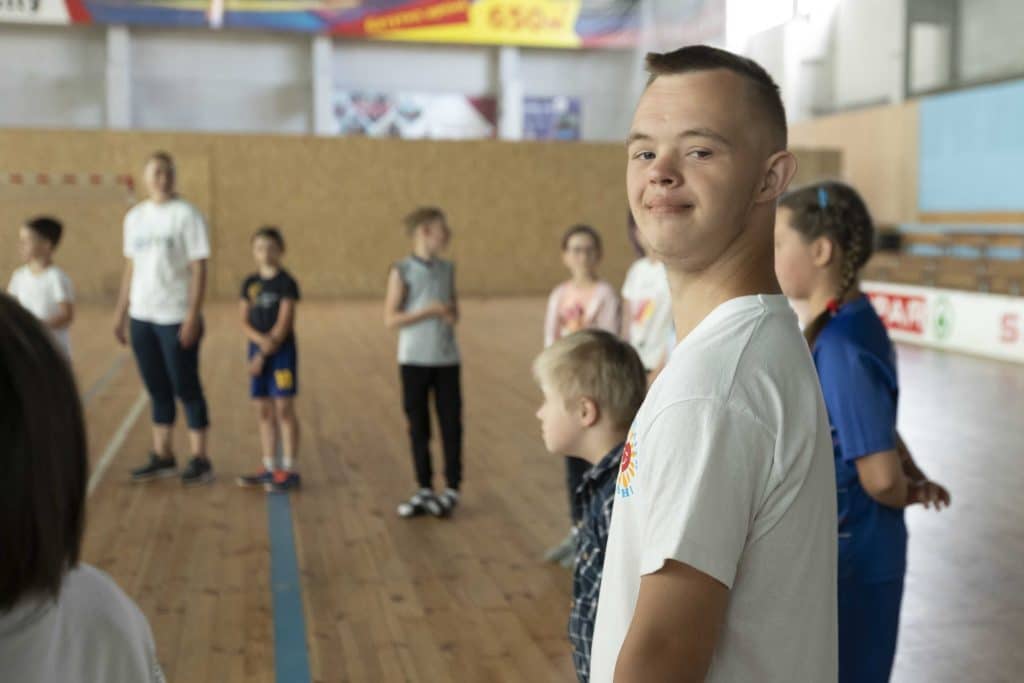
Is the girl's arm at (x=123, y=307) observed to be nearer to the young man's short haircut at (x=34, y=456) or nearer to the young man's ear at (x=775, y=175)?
the young man's short haircut at (x=34, y=456)

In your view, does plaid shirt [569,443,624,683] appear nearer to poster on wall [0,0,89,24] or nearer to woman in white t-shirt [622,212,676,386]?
woman in white t-shirt [622,212,676,386]

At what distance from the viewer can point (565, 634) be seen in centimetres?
336

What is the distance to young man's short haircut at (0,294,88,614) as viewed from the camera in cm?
85

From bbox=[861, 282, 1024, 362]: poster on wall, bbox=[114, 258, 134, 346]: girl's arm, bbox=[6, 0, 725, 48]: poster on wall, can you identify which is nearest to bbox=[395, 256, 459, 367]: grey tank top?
bbox=[114, 258, 134, 346]: girl's arm

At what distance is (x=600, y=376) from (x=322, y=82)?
18.0 meters

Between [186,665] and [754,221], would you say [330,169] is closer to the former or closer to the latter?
[186,665]

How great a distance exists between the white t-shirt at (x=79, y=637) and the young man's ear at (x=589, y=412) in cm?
112

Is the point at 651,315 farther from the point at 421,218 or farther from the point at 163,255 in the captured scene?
the point at 163,255

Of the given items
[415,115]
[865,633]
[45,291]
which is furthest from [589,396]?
[415,115]

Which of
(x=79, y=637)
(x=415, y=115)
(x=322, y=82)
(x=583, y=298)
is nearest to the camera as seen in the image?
(x=79, y=637)

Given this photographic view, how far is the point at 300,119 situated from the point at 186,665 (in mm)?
17265

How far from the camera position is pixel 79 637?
37.9 inches

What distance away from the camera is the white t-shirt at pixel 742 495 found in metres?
0.93

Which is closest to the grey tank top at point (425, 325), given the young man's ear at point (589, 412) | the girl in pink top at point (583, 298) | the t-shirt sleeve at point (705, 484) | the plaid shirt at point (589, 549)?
the girl in pink top at point (583, 298)
